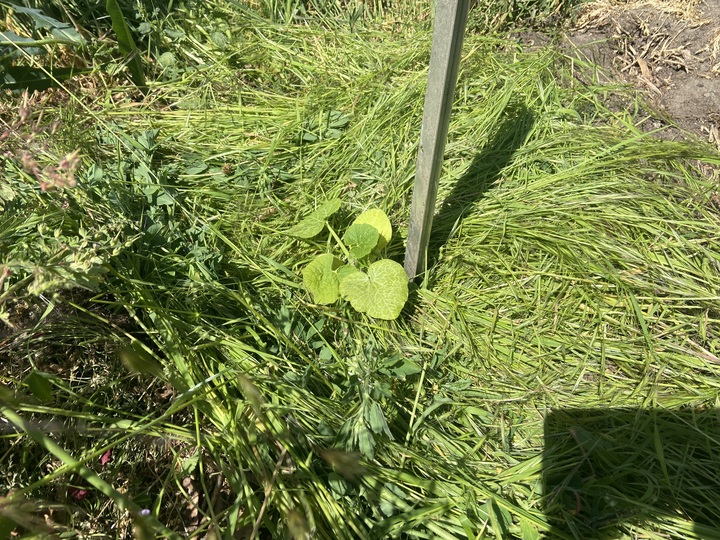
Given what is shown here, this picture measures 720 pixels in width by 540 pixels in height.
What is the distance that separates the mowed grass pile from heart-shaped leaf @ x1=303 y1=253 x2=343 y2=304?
90 mm

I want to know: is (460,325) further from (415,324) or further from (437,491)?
(437,491)

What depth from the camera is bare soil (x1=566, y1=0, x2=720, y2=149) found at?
2568mm

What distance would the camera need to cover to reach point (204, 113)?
255cm

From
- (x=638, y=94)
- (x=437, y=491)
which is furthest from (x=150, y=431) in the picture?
(x=638, y=94)

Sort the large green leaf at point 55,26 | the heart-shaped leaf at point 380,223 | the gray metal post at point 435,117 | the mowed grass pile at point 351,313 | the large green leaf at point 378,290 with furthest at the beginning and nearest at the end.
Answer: the large green leaf at point 55,26
the heart-shaped leaf at point 380,223
the large green leaf at point 378,290
the mowed grass pile at point 351,313
the gray metal post at point 435,117

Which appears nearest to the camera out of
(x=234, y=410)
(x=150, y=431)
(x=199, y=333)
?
(x=150, y=431)

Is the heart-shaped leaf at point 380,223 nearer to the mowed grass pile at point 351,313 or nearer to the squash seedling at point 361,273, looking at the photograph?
the squash seedling at point 361,273

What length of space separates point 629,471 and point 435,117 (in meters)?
1.22

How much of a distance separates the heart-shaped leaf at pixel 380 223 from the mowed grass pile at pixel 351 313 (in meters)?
0.23

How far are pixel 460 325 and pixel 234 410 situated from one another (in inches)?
34.6

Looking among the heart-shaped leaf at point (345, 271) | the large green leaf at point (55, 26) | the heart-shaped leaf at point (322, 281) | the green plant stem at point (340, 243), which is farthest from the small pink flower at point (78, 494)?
the large green leaf at point (55, 26)

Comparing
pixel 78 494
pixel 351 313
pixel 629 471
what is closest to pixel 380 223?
pixel 351 313

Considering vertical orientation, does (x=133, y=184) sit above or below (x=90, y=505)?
above

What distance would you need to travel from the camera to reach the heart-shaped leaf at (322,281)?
5.99 feet
